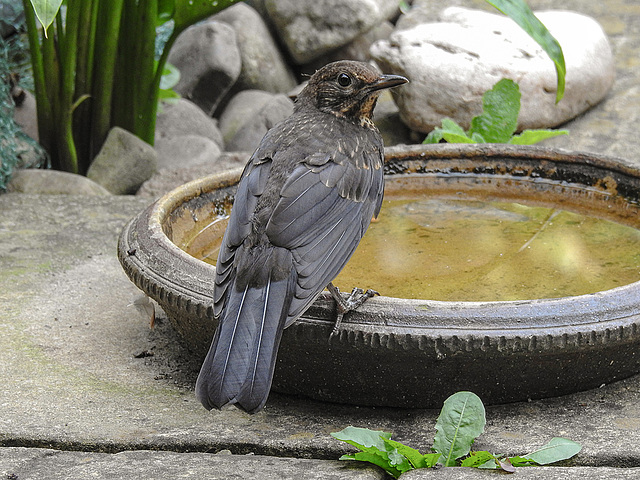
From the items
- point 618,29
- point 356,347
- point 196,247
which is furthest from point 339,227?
point 618,29

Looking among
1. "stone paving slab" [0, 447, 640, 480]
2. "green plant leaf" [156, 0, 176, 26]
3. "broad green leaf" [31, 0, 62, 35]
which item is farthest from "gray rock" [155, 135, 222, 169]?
"stone paving slab" [0, 447, 640, 480]

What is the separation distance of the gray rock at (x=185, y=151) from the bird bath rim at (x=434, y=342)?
2594 mm

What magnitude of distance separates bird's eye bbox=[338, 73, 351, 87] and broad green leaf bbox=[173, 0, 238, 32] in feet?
5.79

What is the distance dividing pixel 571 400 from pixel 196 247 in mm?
1517

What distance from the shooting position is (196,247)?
3.29m

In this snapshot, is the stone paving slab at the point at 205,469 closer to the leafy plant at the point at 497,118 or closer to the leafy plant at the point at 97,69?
the leafy plant at the point at 497,118

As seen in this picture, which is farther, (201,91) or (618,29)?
(618,29)

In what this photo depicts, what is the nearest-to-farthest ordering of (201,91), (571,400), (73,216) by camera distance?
(571,400) → (73,216) → (201,91)

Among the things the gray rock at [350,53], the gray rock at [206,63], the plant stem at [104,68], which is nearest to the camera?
the plant stem at [104,68]

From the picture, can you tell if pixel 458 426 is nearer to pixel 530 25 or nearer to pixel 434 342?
pixel 434 342

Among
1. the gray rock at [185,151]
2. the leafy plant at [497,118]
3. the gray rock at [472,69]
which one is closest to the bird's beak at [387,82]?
the leafy plant at [497,118]

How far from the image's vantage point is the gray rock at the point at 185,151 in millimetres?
5309

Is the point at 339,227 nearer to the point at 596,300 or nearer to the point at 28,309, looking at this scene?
the point at 596,300

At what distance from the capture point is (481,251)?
3.26 meters
